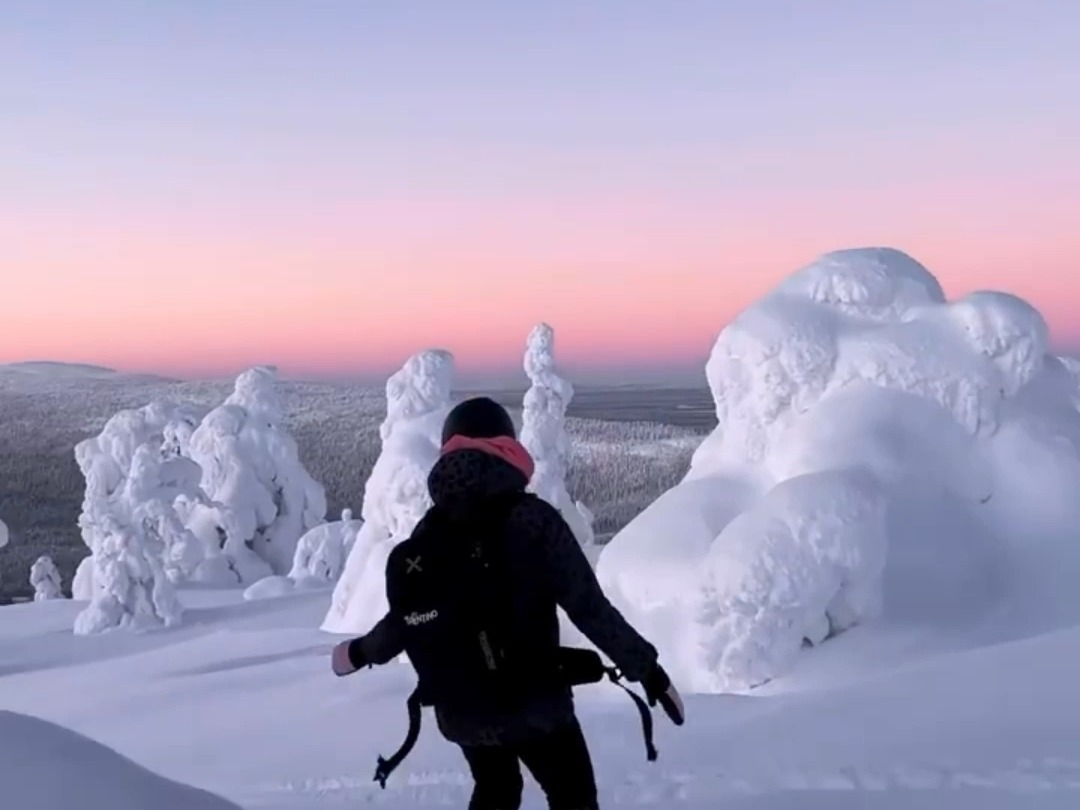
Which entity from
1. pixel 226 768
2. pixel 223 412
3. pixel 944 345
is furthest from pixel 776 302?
pixel 223 412

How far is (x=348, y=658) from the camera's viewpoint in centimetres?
418

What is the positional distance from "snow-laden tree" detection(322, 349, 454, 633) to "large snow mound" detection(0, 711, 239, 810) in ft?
46.1

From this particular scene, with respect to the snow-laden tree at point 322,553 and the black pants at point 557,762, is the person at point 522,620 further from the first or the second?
the snow-laden tree at point 322,553

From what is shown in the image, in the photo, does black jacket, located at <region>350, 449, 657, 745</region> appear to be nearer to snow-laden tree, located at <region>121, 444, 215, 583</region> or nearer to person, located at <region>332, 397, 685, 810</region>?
person, located at <region>332, 397, 685, 810</region>

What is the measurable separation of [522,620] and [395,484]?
15.8m

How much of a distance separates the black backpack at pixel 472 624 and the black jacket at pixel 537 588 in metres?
0.05

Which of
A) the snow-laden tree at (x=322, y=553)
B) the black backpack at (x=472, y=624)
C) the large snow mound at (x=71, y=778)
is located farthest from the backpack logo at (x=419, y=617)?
the snow-laden tree at (x=322, y=553)

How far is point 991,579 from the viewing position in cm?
1132

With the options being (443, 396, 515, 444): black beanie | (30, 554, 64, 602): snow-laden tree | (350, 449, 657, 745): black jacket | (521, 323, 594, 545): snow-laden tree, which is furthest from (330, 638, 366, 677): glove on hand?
(30, 554, 64, 602): snow-laden tree

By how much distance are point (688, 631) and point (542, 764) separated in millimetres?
7202

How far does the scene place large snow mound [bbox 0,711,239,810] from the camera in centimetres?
383

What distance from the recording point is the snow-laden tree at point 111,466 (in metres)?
23.6

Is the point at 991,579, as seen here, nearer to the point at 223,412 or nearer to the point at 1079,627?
the point at 1079,627

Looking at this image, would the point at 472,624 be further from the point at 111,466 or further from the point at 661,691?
the point at 111,466
